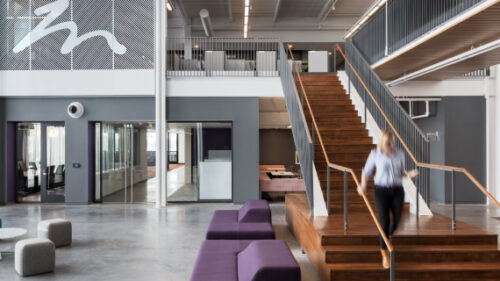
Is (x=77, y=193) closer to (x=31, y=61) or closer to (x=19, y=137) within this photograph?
(x=19, y=137)

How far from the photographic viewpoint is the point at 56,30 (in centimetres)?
1184

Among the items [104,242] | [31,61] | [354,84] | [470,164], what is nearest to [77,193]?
[31,61]

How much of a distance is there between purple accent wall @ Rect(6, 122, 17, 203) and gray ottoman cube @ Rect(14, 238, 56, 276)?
302 inches

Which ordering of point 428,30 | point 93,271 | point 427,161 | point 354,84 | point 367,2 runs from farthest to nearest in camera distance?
point 367,2, point 354,84, point 428,30, point 427,161, point 93,271

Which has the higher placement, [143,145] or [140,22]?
[140,22]

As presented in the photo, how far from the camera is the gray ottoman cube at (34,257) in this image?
5.41 metres

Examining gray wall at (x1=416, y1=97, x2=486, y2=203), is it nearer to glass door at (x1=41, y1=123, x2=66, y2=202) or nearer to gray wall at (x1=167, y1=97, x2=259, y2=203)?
gray wall at (x1=167, y1=97, x2=259, y2=203)

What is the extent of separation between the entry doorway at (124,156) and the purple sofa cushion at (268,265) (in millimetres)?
8467

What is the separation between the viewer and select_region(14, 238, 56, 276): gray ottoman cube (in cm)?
541

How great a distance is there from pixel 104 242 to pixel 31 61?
7.22 meters

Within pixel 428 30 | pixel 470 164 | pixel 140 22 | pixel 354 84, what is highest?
pixel 140 22

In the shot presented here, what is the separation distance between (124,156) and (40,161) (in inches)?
101

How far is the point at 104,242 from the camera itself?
24.4ft

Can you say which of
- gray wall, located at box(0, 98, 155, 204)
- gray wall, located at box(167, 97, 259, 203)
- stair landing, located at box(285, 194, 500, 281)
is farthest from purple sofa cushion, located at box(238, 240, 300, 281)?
gray wall, located at box(0, 98, 155, 204)
